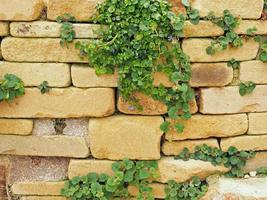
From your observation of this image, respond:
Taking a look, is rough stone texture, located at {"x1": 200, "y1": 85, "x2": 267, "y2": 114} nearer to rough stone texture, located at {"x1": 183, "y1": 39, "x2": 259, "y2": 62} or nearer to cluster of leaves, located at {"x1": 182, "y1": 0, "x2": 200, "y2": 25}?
rough stone texture, located at {"x1": 183, "y1": 39, "x2": 259, "y2": 62}

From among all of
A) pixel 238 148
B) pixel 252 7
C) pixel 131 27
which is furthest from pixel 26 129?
pixel 252 7

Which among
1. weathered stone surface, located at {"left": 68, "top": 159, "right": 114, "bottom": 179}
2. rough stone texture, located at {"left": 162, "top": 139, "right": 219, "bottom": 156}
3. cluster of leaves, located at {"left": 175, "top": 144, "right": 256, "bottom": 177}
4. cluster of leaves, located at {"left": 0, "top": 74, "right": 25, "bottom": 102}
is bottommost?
weathered stone surface, located at {"left": 68, "top": 159, "right": 114, "bottom": 179}

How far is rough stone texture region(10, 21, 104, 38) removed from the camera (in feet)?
8.66

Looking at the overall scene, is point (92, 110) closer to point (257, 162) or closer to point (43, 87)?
point (43, 87)

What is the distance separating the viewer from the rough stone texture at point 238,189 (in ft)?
9.14

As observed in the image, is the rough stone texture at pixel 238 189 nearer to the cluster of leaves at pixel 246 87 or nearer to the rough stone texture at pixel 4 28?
the cluster of leaves at pixel 246 87

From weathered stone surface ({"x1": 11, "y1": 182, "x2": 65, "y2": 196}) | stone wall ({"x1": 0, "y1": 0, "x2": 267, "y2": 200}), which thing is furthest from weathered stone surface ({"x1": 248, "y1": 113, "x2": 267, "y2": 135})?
weathered stone surface ({"x1": 11, "y1": 182, "x2": 65, "y2": 196})

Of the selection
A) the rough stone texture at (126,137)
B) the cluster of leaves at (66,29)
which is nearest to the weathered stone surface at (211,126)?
the rough stone texture at (126,137)

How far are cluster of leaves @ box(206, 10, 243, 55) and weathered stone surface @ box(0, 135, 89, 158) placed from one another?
961 mm

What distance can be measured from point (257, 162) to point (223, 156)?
244 millimetres

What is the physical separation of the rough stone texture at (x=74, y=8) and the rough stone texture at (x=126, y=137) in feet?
2.04

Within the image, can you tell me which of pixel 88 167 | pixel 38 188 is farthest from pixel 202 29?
pixel 38 188

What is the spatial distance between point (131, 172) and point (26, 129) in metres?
0.68

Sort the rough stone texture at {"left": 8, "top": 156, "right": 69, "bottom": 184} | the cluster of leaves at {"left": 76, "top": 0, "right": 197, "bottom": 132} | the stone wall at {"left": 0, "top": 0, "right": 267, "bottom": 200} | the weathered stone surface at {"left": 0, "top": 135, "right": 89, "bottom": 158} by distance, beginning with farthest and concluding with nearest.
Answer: the rough stone texture at {"left": 8, "top": 156, "right": 69, "bottom": 184}, the weathered stone surface at {"left": 0, "top": 135, "right": 89, "bottom": 158}, the stone wall at {"left": 0, "top": 0, "right": 267, "bottom": 200}, the cluster of leaves at {"left": 76, "top": 0, "right": 197, "bottom": 132}
